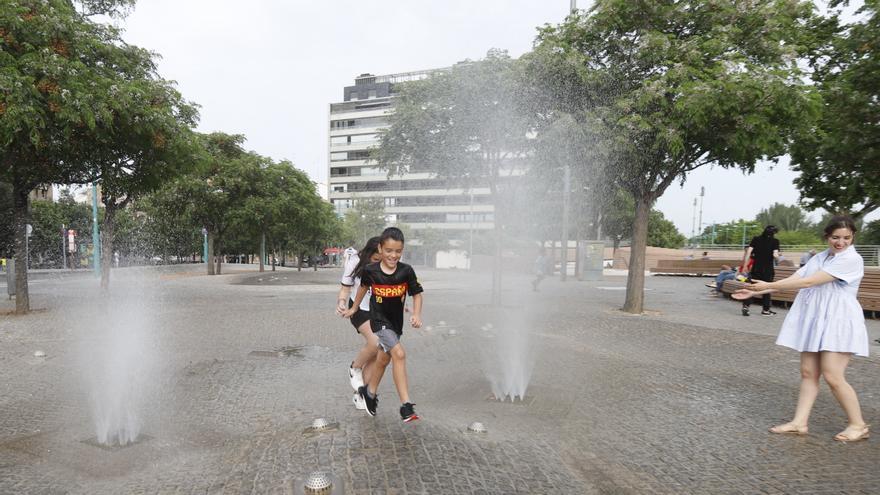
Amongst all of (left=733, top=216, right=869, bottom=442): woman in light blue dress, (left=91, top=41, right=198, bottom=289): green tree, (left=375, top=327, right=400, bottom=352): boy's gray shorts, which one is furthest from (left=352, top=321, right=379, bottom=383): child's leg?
(left=91, top=41, right=198, bottom=289): green tree

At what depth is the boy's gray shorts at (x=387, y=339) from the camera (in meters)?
4.74

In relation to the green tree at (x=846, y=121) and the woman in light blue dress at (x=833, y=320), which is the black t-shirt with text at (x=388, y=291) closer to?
the woman in light blue dress at (x=833, y=320)

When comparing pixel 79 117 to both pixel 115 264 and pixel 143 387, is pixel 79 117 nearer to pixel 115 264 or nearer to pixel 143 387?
pixel 143 387

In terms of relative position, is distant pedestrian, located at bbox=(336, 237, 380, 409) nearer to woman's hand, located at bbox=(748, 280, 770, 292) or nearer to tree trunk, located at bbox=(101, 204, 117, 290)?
woman's hand, located at bbox=(748, 280, 770, 292)

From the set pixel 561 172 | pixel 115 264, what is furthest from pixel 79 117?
pixel 115 264

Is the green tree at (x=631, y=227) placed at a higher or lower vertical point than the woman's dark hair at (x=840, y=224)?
higher

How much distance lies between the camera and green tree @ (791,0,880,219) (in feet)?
40.6

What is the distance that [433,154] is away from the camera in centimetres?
1465

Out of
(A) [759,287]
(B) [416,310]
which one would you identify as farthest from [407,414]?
(A) [759,287]

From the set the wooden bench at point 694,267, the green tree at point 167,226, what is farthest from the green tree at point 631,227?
the green tree at point 167,226

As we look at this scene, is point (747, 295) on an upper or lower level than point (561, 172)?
lower

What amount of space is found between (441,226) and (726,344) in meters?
85.9

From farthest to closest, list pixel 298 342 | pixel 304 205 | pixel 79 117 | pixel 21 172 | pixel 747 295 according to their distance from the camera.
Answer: pixel 304 205 → pixel 21 172 → pixel 79 117 → pixel 298 342 → pixel 747 295

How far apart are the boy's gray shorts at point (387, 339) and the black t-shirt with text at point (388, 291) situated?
35 millimetres
